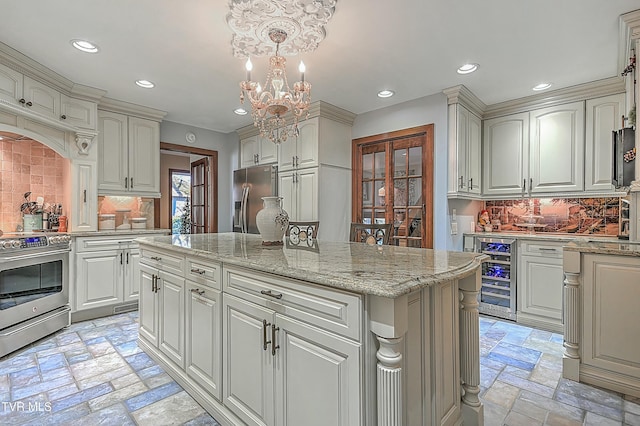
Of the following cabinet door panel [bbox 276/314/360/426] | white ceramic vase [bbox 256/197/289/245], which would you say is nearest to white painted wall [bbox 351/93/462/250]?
white ceramic vase [bbox 256/197/289/245]

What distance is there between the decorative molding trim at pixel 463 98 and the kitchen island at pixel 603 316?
185cm

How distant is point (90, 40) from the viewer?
7.92 feet

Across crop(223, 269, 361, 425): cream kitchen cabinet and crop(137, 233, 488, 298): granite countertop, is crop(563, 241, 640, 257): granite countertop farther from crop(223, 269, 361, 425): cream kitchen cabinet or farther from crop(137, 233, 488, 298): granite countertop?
crop(223, 269, 361, 425): cream kitchen cabinet

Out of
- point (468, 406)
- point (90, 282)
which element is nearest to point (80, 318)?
point (90, 282)

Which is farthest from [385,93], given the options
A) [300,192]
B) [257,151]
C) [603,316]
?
[603,316]

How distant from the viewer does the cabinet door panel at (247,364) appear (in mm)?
1429

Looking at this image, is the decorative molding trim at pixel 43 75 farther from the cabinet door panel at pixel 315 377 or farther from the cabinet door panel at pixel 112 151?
the cabinet door panel at pixel 315 377

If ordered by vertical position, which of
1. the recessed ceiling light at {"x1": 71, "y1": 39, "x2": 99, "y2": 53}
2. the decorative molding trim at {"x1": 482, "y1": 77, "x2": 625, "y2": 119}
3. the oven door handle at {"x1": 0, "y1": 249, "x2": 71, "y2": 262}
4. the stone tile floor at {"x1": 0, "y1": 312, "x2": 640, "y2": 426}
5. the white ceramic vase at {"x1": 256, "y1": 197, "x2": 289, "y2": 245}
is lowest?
the stone tile floor at {"x1": 0, "y1": 312, "x2": 640, "y2": 426}

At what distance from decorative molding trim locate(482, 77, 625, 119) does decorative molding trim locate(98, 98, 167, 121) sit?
4.12 meters

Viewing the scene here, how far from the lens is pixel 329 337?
117cm

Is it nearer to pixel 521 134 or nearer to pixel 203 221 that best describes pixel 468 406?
pixel 521 134

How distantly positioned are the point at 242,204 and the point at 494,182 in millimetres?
3421

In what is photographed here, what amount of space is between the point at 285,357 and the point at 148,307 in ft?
5.53

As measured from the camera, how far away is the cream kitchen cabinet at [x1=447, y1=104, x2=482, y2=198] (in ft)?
11.0
